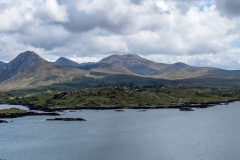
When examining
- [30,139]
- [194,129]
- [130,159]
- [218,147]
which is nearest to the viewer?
[130,159]

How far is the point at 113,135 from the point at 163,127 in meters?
27.0

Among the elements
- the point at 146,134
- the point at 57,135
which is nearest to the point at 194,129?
the point at 146,134

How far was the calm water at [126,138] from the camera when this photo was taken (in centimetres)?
9931

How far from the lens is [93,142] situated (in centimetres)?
11912

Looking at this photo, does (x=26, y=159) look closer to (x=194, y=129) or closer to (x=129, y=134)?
(x=129, y=134)

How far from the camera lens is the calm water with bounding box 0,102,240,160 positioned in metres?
99.3

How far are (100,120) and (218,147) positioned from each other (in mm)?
81599

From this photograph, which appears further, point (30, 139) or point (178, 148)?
point (30, 139)

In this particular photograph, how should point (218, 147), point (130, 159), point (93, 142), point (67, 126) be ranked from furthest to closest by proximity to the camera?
point (67, 126) < point (93, 142) < point (218, 147) < point (130, 159)

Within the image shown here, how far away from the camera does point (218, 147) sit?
10369 cm

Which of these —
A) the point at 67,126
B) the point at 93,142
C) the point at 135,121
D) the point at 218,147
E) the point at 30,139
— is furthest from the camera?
the point at 135,121

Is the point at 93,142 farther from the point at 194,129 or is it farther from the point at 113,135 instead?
the point at 194,129

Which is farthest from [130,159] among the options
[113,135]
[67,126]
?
[67,126]

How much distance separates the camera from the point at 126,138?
4951 inches
